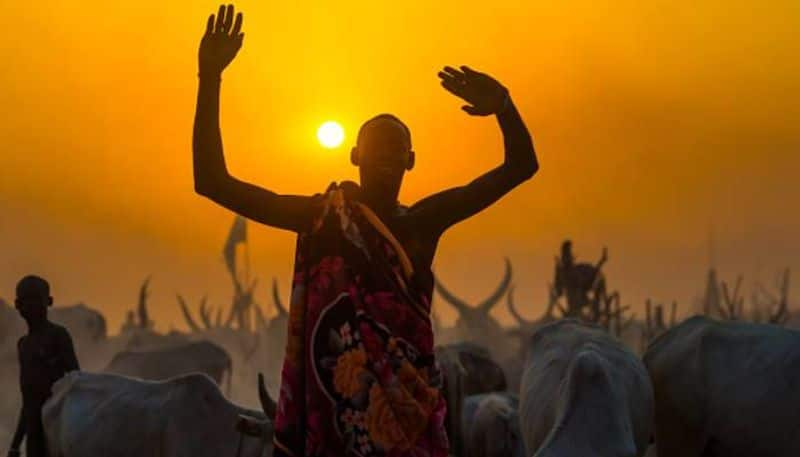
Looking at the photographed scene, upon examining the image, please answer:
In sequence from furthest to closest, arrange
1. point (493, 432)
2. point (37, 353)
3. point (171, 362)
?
point (171, 362)
point (493, 432)
point (37, 353)

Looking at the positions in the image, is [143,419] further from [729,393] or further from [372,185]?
[372,185]

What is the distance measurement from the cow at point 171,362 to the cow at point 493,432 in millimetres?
13680

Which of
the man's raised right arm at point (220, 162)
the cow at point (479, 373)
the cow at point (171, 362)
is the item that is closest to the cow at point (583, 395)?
the man's raised right arm at point (220, 162)

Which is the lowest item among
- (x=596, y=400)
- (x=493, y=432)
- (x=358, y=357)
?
(x=493, y=432)

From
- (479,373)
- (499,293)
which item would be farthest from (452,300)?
(479,373)

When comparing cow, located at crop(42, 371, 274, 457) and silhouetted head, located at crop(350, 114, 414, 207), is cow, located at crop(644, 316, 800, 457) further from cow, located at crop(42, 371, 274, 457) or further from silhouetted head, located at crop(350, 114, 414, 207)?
silhouetted head, located at crop(350, 114, 414, 207)

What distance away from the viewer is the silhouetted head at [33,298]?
892 centimetres

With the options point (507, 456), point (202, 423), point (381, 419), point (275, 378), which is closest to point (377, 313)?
point (381, 419)

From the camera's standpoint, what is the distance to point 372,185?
15.1 ft

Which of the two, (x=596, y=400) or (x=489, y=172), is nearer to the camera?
(x=489, y=172)

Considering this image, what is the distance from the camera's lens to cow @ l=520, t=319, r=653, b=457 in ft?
26.1

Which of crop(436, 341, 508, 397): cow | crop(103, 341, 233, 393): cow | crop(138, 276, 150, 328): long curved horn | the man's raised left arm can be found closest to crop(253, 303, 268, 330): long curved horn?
crop(138, 276, 150, 328): long curved horn

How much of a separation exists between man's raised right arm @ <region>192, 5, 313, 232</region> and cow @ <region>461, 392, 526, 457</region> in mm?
8309

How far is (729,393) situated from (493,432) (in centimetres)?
323
